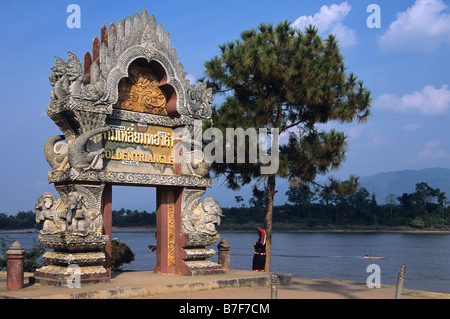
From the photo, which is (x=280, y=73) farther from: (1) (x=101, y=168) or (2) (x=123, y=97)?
(1) (x=101, y=168)

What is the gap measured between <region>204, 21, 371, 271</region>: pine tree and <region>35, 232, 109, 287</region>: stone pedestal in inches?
306

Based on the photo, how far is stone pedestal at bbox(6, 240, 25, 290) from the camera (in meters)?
10.2

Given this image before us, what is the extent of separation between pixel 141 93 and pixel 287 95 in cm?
703

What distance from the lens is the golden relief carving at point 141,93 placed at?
A: 12.4m

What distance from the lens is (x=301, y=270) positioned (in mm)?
42906

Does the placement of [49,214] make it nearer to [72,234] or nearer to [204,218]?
[72,234]

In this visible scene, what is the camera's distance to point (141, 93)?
12711 millimetres

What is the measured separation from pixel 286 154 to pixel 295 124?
142 cm

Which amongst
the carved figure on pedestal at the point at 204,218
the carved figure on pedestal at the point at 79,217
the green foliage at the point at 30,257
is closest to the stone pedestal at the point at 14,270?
the carved figure on pedestal at the point at 79,217

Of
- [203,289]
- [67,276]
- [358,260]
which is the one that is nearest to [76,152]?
[67,276]

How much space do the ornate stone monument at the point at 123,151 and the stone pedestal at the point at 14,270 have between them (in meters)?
0.67

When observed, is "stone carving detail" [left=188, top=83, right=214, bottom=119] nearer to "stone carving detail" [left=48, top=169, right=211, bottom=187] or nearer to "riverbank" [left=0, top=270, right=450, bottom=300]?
"stone carving detail" [left=48, top=169, right=211, bottom=187]

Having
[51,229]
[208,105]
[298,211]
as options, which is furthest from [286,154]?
[298,211]

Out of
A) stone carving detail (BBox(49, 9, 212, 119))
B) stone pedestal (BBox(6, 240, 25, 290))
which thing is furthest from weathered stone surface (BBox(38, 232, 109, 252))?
stone carving detail (BBox(49, 9, 212, 119))
